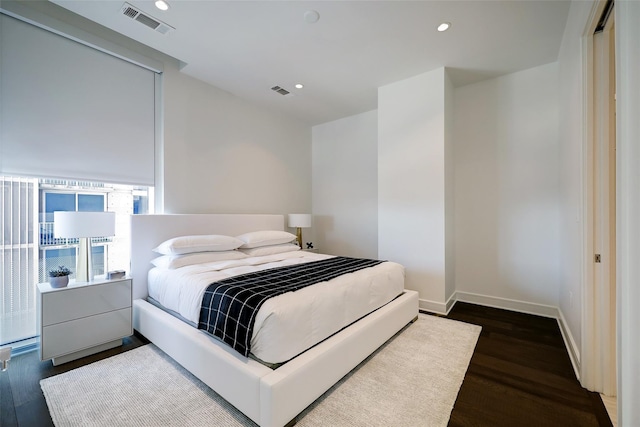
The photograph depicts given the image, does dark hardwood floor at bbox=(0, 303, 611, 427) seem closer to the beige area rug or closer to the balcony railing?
the beige area rug

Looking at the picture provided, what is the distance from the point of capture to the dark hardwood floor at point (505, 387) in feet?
5.07

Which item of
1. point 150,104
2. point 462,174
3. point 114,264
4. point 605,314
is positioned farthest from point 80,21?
Result: point 605,314

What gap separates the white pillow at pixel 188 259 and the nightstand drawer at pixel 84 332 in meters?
0.50

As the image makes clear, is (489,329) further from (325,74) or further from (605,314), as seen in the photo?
(325,74)

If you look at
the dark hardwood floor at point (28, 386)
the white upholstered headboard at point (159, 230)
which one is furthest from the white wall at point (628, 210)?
the white upholstered headboard at point (159, 230)

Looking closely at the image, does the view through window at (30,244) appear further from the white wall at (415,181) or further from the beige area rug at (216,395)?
the white wall at (415,181)

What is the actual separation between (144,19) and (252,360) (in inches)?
119

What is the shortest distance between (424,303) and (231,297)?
2.56 meters

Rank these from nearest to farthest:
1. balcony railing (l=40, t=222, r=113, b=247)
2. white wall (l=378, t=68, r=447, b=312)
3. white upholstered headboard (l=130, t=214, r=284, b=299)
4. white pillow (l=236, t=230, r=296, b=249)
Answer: balcony railing (l=40, t=222, r=113, b=247)
white upholstered headboard (l=130, t=214, r=284, b=299)
white wall (l=378, t=68, r=447, b=312)
white pillow (l=236, t=230, r=296, b=249)

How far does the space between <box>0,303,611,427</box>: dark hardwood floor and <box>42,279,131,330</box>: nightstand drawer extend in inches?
15.0

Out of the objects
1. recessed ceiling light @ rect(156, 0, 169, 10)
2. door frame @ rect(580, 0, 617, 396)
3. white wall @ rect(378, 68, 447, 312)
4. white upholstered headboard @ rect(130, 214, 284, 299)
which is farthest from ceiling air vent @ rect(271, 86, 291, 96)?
door frame @ rect(580, 0, 617, 396)

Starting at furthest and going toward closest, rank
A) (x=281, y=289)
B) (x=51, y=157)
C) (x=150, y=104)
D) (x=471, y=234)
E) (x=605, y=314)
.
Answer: (x=471, y=234)
(x=150, y=104)
(x=51, y=157)
(x=281, y=289)
(x=605, y=314)

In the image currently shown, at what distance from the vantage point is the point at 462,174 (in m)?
3.71

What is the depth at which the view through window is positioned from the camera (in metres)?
2.24
